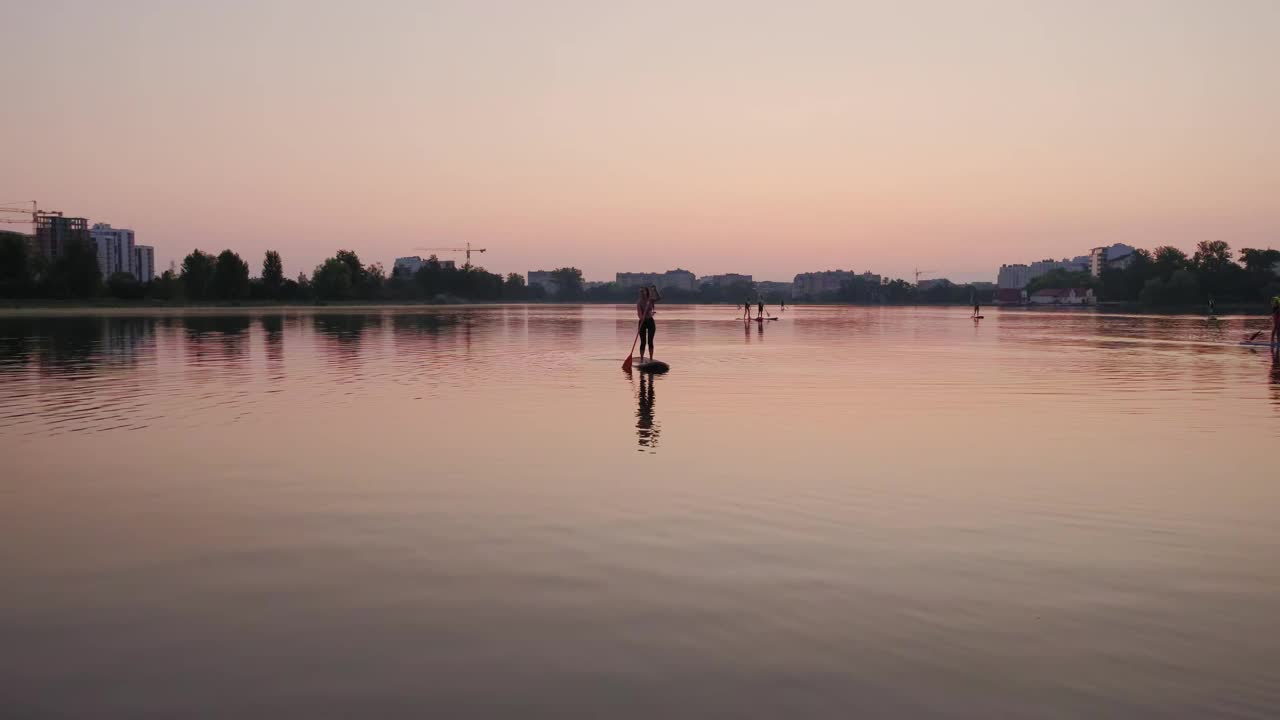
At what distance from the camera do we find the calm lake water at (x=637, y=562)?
464 cm

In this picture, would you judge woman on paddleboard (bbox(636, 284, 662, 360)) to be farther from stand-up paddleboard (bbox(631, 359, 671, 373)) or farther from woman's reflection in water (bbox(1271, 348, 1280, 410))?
woman's reflection in water (bbox(1271, 348, 1280, 410))

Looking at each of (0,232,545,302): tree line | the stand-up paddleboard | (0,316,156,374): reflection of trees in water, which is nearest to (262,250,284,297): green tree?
(0,232,545,302): tree line

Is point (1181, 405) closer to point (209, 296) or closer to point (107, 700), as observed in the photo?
point (107, 700)

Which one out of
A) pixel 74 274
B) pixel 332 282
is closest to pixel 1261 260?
pixel 332 282

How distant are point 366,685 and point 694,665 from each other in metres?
1.72

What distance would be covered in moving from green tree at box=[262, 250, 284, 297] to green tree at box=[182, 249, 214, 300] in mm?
8206

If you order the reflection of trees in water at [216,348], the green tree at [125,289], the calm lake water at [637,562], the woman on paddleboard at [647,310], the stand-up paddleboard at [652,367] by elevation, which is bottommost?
the calm lake water at [637,562]

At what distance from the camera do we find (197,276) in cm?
13438

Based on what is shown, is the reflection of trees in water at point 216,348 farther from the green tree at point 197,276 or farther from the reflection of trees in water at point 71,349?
the green tree at point 197,276

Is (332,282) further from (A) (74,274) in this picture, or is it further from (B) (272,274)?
(A) (74,274)

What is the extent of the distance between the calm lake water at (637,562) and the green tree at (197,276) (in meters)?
130

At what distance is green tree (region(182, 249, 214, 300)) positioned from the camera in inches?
5251

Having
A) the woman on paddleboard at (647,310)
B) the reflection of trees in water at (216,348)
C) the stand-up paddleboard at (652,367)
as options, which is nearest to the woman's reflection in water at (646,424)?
the stand-up paddleboard at (652,367)

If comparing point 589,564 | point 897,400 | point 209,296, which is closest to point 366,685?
point 589,564
